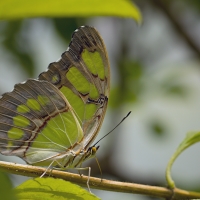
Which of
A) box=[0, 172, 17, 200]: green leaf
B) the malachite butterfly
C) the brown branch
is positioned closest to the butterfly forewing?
the malachite butterfly

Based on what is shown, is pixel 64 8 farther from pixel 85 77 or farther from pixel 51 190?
pixel 51 190

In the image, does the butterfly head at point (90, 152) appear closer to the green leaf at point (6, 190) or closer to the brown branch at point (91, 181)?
the brown branch at point (91, 181)

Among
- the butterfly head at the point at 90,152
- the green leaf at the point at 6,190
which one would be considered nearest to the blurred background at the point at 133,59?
the butterfly head at the point at 90,152

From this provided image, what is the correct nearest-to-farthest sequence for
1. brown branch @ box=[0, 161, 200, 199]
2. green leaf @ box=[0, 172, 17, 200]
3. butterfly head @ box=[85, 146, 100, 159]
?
1. green leaf @ box=[0, 172, 17, 200]
2. brown branch @ box=[0, 161, 200, 199]
3. butterfly head @ box=[85, 146, 100, 159]

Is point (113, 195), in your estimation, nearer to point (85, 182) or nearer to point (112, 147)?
point (112, 147)

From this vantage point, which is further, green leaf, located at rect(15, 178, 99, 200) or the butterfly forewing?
the butterfly forewing

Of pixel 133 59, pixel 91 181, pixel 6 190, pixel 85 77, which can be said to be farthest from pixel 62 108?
pixel 133 59

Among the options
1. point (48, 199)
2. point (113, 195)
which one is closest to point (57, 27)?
point (113, 195)

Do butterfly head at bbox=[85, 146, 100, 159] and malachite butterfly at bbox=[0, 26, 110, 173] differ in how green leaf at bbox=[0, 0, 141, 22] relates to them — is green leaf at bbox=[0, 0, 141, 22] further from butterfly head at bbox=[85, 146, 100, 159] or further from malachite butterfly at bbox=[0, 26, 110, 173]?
butterfly head at bbox=[85, 146, 100, 159]
